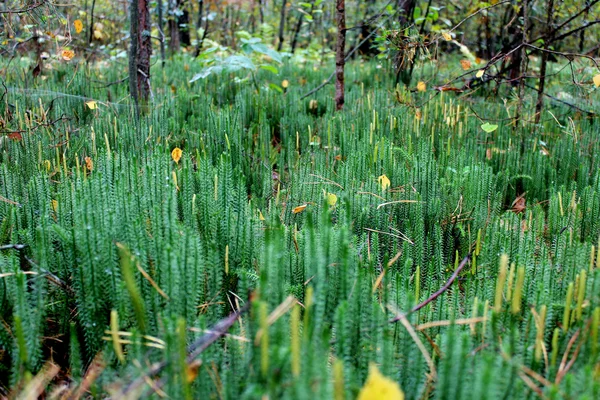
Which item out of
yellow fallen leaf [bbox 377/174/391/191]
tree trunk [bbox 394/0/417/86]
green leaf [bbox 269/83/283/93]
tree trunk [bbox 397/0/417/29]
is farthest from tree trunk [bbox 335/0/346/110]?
yellow fallen leaf [bbox 377/174/391/191]

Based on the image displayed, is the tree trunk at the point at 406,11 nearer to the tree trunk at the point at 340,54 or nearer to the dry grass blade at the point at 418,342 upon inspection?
the tree trunk at the point at 340,54

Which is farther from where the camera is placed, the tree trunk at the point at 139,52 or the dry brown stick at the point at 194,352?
the tree trunk at the point at 139,52

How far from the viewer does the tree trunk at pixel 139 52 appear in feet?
12.3

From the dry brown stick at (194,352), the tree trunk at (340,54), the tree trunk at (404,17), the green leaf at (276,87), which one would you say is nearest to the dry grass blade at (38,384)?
the dry brown stick at (194,352)

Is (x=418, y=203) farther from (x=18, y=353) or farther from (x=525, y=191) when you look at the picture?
(x=18, y=353)

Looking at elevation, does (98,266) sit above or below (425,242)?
above

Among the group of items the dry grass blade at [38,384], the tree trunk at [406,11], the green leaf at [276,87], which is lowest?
the dry grass blade at [38,384]

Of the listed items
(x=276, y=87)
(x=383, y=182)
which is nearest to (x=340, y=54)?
(x=276, y=87)

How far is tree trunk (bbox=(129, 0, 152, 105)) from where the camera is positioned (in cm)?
376

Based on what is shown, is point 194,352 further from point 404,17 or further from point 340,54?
point 404,17

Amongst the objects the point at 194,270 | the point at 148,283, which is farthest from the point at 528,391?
the point at 148,283

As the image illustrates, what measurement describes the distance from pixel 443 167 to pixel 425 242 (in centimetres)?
74

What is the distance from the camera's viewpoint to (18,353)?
101cm

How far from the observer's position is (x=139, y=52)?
400cm
